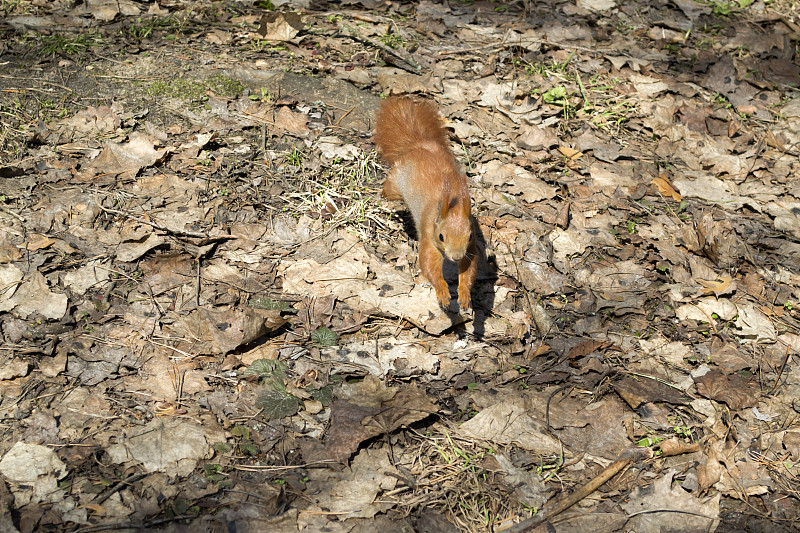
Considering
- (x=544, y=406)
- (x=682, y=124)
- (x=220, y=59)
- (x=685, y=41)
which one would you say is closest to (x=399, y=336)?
(x=544, y=406)

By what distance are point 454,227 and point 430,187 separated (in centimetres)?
59

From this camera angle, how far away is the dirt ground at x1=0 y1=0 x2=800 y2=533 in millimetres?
2760

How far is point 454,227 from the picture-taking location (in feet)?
10.7

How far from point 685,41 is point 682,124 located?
1.41 metres

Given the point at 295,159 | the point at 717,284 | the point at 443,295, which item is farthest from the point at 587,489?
the point at 295,159

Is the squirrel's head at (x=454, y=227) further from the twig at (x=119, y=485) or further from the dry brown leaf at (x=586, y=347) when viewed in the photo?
the twig at (x=119, y=485)

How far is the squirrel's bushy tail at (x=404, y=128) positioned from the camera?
4215 mm

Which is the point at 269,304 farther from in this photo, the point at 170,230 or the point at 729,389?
the point at 729,389

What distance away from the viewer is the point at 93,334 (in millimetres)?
3178

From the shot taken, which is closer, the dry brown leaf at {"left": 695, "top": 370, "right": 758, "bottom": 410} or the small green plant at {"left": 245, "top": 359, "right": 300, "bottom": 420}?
the small green plant at {"left": 245, "top": 359, "right": 300, "bottom": 420}

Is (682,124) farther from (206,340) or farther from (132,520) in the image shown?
(132,520)

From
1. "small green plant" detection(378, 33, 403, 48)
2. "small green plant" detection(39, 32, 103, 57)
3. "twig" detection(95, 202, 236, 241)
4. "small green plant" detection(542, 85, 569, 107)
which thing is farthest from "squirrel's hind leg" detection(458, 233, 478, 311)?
"small green plant" detection(39, 32, 103, 57)

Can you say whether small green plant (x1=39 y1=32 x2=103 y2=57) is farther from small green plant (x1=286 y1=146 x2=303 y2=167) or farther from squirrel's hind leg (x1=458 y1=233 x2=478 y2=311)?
squirrel's hind leg (x1=458 y1=233 x2=478 y2=311)

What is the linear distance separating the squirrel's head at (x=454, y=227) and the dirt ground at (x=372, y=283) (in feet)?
1.74
